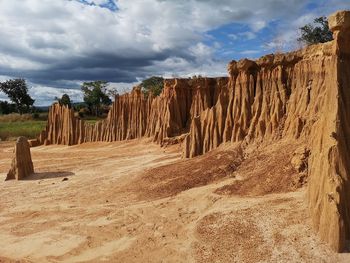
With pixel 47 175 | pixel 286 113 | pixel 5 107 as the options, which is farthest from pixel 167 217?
pixel 5 107

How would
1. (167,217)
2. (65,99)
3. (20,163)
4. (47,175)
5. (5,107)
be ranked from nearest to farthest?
(167,217) < (20,163) < (47,175) < (65,99) < (5,107)

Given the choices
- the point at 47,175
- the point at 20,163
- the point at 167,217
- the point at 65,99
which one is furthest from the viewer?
the point at 65,99

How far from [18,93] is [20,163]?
4740 centimetres

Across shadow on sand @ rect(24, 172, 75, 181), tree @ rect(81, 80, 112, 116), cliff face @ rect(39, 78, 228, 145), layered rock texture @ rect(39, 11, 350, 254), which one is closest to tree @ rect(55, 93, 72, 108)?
tree @ rect(81, 80, 112, 116)

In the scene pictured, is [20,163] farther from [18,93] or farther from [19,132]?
[18,93]

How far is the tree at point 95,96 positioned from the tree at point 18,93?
542 inches

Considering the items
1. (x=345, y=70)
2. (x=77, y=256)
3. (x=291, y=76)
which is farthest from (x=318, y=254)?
(x=291, y=76)

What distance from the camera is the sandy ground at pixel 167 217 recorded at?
27.2 feet

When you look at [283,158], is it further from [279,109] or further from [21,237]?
[21,237]

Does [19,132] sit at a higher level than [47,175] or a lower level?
higher

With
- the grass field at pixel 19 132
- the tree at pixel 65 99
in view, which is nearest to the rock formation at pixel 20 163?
the grass field at pixel 19 132

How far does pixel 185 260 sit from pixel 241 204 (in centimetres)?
243

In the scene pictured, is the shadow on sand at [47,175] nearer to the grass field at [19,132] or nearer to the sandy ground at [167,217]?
the sandy ground at [167,217]

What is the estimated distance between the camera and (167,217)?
34.0 ft
